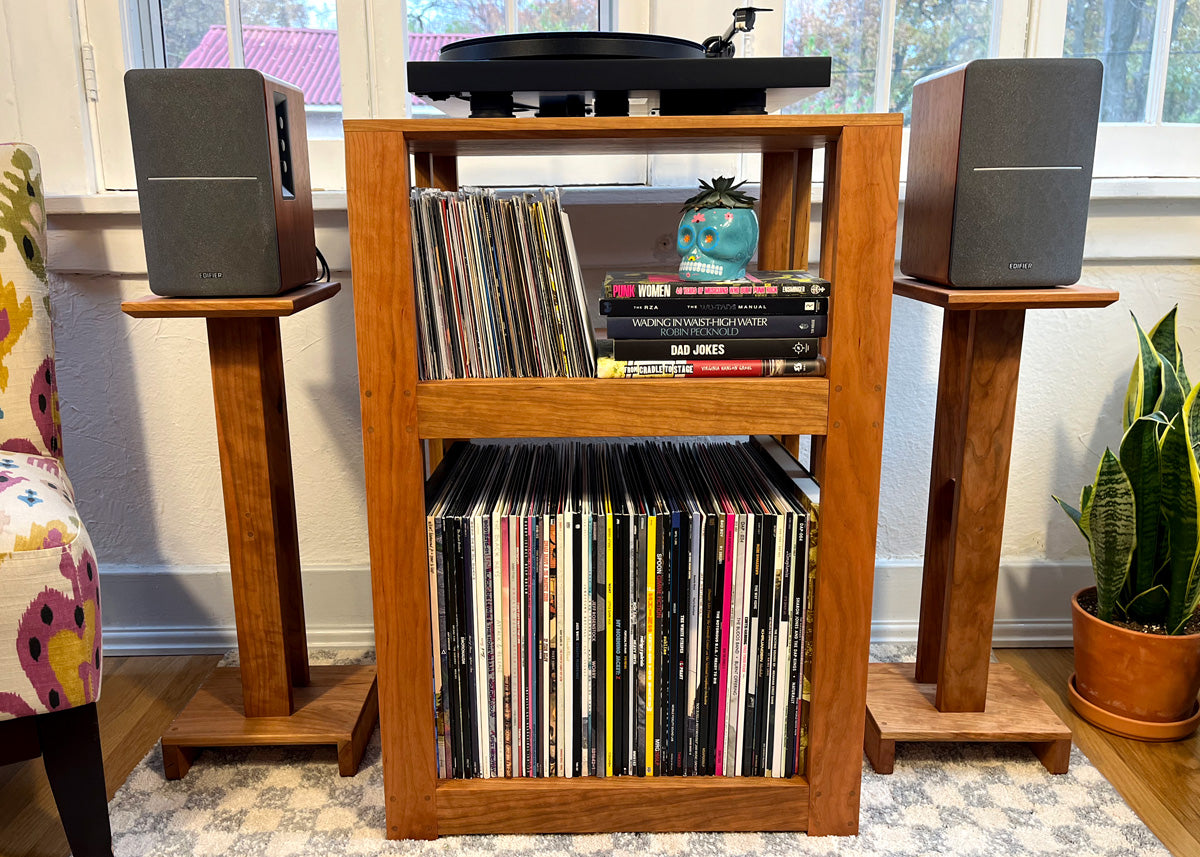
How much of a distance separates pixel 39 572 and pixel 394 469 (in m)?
0.37

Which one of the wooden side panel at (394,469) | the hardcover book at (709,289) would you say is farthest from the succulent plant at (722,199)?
the wooden side panel at (394,469)

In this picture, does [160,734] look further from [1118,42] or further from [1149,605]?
[1118,42]

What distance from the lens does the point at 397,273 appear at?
0.99 metres

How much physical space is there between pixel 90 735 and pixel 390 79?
1.04 metres

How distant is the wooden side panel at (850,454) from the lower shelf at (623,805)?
0.06 m

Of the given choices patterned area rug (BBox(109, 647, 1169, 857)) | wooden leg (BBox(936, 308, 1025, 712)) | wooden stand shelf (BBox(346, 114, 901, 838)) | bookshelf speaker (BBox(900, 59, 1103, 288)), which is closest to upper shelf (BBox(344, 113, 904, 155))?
wooden stand shelf (BBox(346, 114, 901, 838))

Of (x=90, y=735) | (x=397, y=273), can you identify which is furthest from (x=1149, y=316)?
(x=90, y=735)

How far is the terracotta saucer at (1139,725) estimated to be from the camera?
1.33m

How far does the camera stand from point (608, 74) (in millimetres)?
958

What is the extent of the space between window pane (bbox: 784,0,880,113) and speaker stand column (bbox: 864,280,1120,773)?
1.60 feet

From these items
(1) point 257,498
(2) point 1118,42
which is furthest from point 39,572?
(2) point 1118,42

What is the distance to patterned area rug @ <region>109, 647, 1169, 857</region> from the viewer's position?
1115 millimetres

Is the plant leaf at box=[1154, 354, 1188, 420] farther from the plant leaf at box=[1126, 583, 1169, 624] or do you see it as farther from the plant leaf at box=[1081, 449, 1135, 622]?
the plant leaf at box=[1126, 583, 1169, 624]

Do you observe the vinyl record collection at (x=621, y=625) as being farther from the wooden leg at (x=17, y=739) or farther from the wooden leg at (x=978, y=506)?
the wooden leg at (x=17, y=739)
